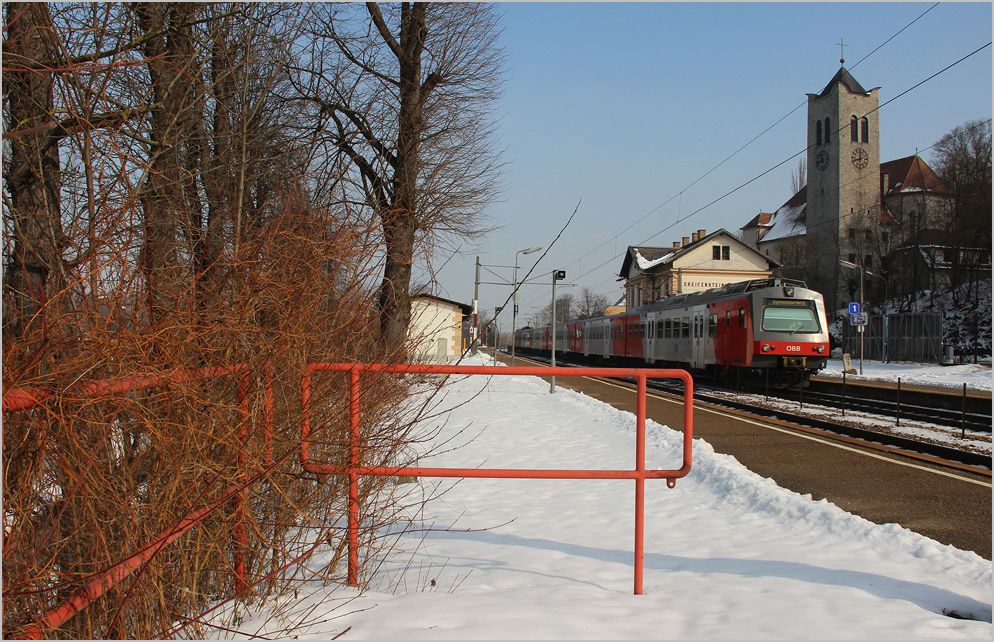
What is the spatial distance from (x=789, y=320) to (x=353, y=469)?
19684 mm

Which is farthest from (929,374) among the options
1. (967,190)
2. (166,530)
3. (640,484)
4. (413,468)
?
(166,530)

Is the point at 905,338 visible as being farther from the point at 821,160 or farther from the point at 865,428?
the point at 821,160

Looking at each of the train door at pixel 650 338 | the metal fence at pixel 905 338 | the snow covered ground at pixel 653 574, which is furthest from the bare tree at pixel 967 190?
the snow covered ground at pixel 653 574

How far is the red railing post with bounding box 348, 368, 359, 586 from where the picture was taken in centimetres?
380

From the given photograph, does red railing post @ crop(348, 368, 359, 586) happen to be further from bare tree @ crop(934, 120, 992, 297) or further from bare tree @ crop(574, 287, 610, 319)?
bare tree @ crop(574, 287, 610, 319)

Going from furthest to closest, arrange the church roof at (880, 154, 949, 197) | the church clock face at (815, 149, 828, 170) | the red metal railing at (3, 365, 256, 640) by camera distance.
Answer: the church roof at (880, 154, 949, 197)
the church clock face at (815, 149, 828, 170)
the red metal railing at (3, 365, 256, 640)

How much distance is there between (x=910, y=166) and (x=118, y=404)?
314 feet

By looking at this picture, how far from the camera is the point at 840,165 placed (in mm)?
74188

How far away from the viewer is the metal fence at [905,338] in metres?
37.9

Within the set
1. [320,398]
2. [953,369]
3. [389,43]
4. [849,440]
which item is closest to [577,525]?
[320,398]

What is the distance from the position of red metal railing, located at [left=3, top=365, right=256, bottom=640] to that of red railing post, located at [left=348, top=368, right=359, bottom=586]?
0.57m

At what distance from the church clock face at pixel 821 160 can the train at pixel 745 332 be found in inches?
2029

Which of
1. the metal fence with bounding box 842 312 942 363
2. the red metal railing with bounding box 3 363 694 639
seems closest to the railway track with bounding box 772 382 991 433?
the red metal railing with bounding box 3 363 694 639

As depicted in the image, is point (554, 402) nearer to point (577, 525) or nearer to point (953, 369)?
point (577, 525)
